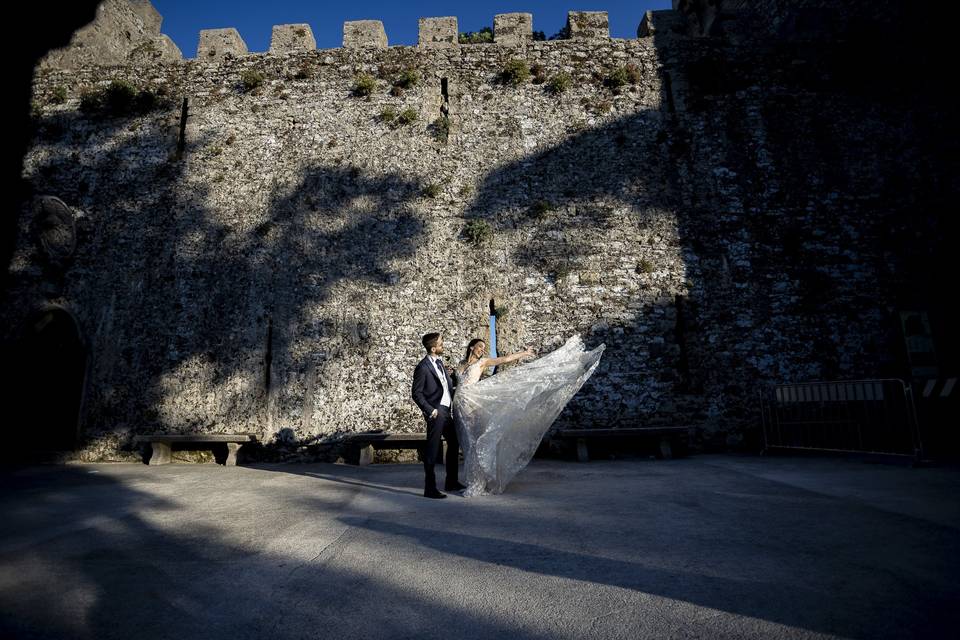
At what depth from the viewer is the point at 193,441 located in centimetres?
755

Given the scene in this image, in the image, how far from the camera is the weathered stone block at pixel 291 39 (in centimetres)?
980

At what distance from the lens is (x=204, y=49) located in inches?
388

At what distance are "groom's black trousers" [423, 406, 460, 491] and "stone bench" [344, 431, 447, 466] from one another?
2005 mm

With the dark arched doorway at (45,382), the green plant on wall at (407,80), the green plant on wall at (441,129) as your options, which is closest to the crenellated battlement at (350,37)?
the green plant on wall at (407,80)

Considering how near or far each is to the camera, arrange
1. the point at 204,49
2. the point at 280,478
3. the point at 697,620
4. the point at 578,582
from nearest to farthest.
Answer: the point at 697,620, the point at 578,582, the point at 280,478, the point at 204,49

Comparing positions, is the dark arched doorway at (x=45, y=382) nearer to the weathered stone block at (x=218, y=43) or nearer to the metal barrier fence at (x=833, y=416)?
the weathered stone block at (x=218, y=43)

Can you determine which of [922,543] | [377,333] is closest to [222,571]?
[922,543]

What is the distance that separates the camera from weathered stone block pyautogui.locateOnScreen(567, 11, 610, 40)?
9734 millimetres

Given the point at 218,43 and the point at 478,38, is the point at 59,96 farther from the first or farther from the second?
the point at 478,38

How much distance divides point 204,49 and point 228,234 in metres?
4.41

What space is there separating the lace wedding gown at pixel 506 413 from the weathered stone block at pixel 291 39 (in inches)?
335

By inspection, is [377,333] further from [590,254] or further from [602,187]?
[602,187]

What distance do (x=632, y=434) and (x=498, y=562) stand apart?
16.9ft

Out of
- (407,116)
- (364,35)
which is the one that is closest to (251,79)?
(364,35)
